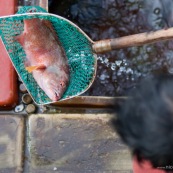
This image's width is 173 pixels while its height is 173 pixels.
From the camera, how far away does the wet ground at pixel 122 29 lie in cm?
315

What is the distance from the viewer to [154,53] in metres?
3.21

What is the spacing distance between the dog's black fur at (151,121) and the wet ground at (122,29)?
136cm

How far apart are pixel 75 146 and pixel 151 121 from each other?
1.17 metres

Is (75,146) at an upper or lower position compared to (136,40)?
lower

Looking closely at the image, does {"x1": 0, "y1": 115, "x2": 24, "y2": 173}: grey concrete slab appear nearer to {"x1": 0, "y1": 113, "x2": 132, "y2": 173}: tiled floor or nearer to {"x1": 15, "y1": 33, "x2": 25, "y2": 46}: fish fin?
{"x1": 0, "y1": 113, "x2": 132, "y2": 173}: tiled floor

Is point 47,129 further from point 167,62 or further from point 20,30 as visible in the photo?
point 167,62

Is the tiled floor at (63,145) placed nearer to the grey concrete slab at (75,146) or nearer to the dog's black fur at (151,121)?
the grey concrete slab at (75,146)

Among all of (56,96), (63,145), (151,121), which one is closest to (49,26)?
(56,96)

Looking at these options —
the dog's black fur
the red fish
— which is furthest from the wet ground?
the dog's black fur

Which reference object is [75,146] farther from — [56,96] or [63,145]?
[56,96]

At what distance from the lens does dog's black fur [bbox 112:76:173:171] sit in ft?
5.31

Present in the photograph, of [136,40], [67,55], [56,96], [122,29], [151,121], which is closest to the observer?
[151,121]

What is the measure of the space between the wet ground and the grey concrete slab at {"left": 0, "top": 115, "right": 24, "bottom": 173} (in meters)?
0.60

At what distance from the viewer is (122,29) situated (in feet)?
10.7
